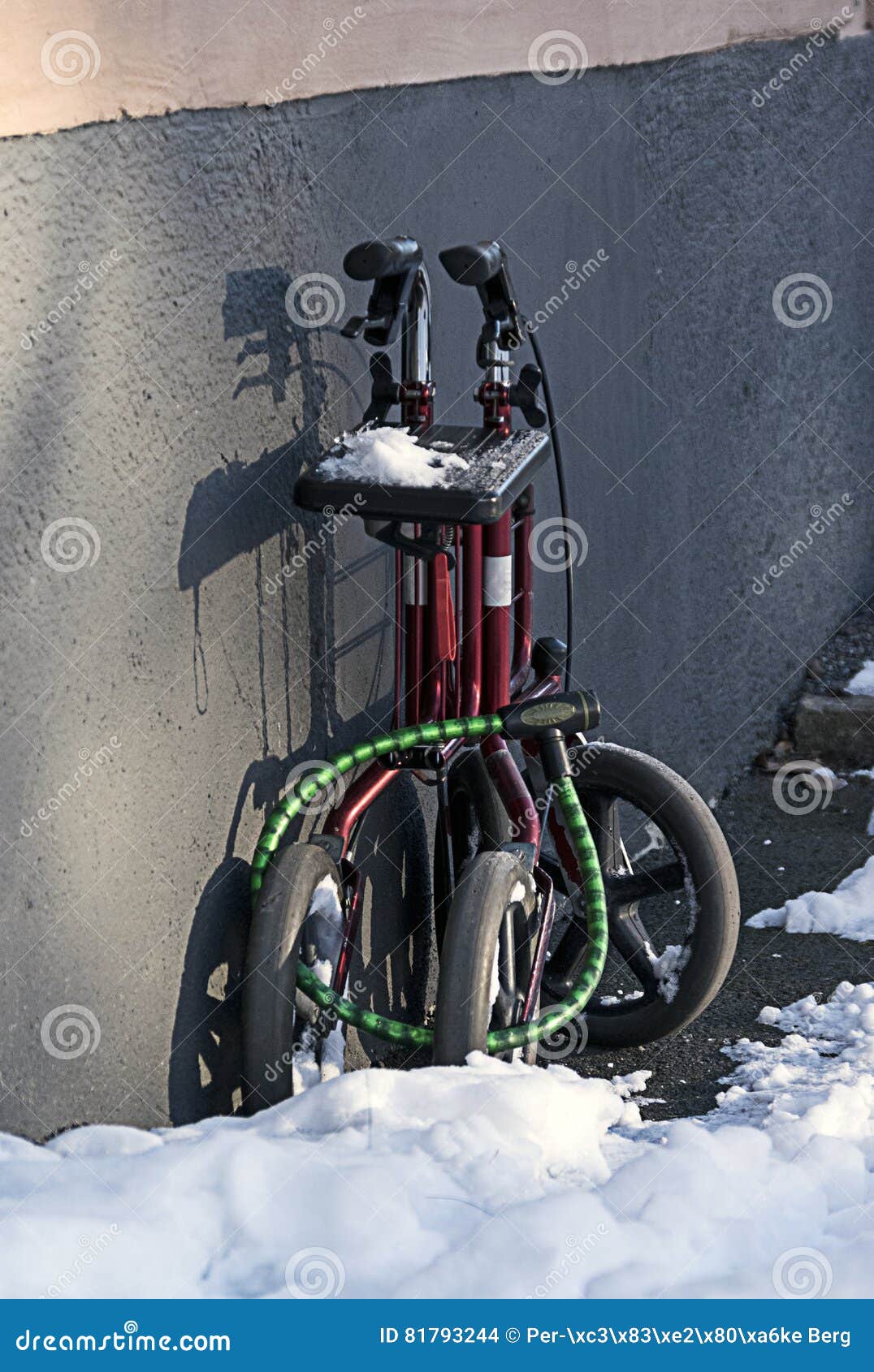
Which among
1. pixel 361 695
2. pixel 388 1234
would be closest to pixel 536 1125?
pixel 388 1234

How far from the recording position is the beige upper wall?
204 cm

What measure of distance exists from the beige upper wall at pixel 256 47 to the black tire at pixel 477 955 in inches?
51.9

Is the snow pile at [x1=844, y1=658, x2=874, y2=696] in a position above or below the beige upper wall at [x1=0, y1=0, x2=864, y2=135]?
below

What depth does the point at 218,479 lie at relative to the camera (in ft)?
8.20

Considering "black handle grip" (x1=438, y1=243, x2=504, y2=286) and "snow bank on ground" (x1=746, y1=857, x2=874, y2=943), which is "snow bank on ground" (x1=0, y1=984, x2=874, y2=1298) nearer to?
"black handle grip" (x1=438, y1=243, x2=504, y2=286)

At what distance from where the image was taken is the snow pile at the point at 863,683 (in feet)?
18.6

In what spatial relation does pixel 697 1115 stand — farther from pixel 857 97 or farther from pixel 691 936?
pixel 857 97

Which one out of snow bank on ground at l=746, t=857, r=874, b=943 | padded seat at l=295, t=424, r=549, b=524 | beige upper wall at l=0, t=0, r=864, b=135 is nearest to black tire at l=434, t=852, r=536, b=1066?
padded seat at l=295, t=424, r=549, b=524

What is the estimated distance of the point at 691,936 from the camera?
314cm

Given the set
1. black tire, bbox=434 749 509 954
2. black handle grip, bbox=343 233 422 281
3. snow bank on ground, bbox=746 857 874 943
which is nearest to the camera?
black handle grip, bbox=343 233 422 281

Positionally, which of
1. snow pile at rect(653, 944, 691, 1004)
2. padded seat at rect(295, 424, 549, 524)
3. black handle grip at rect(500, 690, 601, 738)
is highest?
padded seat at rect(295, 424, 549, 524)

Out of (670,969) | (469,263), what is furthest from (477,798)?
(469,263)

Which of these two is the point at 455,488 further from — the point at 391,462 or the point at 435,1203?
the point at 435,1203

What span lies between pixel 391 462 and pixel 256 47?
2.32 ft
